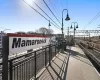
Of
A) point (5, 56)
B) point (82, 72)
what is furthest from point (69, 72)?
point (5, 56)

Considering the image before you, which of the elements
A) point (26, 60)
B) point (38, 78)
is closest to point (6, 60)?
point (26, 60)

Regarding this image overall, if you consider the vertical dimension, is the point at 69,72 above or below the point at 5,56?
below

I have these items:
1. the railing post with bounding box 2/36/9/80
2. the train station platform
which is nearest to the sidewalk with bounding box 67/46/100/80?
the train station platform

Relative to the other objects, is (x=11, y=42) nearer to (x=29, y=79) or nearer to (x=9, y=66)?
(x=9, y=66)

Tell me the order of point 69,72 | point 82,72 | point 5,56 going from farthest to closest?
point 82,72 → point 69,72 → point 5,56

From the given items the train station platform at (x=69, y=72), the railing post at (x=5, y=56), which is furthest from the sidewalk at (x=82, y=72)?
the railing post at (x=5, y=56)

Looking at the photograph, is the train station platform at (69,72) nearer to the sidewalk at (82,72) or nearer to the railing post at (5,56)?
the sidewalk at (82,72)

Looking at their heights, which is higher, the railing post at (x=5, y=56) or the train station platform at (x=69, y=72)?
the railing post at (x=5, y=56)

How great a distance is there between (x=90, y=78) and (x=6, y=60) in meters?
4.32

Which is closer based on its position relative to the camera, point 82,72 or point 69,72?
point 69,72

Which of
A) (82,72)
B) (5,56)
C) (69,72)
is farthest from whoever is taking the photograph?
(82,72)


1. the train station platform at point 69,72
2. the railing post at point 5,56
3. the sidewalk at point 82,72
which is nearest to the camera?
the railing post at point 5,56

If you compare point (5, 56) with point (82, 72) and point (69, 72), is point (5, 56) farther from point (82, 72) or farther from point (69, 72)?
point (82, 72)

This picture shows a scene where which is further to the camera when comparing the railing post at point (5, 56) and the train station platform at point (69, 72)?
the train station platform at point (69, 72)
